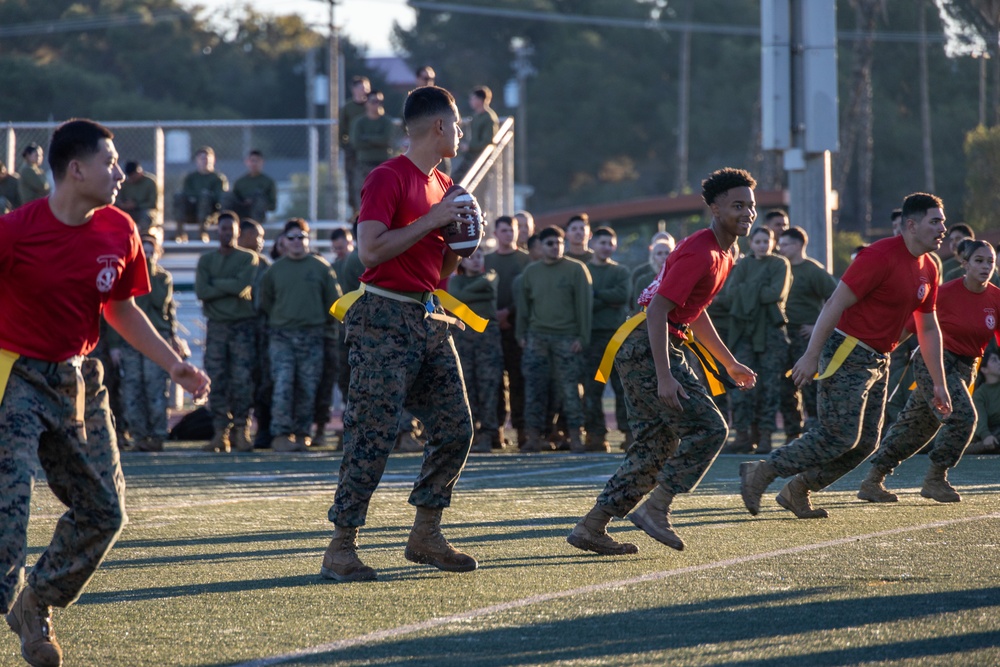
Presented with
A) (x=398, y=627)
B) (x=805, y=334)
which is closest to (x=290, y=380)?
(x=805, y=334)

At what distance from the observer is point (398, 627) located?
561 cm

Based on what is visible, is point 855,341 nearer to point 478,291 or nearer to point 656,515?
point 656,515

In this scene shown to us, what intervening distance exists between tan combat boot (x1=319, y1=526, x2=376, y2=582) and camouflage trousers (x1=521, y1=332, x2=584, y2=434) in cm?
771

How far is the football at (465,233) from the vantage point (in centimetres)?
648

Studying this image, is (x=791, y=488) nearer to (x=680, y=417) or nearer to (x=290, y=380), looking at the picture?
(x=680, y=417)

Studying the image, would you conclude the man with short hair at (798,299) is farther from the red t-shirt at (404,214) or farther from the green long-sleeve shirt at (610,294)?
the red t-shirt at (404,214)

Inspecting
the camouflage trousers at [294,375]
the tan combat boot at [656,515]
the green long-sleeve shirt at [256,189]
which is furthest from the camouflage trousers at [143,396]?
the tan combat boot at [656,515]

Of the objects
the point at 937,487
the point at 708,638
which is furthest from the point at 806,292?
the point at 708,638

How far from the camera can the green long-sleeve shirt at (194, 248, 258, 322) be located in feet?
48.5

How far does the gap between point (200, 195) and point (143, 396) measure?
6558 mm

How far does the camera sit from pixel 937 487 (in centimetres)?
954

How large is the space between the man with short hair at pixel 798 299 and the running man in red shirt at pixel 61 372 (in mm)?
9694

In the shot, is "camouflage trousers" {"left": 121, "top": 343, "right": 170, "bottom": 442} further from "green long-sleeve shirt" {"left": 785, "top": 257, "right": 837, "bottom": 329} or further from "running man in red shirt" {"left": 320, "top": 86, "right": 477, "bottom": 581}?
"running man in red shirt" {"left": 320, "top": 86, "right": 477, "bottom": 581}

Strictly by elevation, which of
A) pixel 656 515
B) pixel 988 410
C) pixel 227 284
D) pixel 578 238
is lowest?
pixel 656 515
